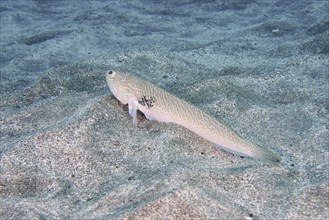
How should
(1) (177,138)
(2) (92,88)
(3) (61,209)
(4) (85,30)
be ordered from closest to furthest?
(3) (61,209), (1) (177,138), (2) (92,88), (4) (85,30)

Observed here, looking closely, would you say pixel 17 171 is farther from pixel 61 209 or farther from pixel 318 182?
pixel 318 182

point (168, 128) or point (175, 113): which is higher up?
point (175, 113)

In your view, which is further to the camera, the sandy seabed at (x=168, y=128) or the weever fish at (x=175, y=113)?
the weever fish at (x=175, y=113)

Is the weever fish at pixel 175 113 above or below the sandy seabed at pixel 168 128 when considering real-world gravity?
above

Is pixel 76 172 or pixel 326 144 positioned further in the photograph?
pixel 326 144

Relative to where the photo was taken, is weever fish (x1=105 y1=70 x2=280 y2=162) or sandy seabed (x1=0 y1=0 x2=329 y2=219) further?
weever fish (x1=105 y1=70 x2=280 y2=162)

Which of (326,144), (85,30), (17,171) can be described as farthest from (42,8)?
(326,144)

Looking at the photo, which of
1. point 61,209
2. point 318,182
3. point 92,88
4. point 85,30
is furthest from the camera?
point 85,30
